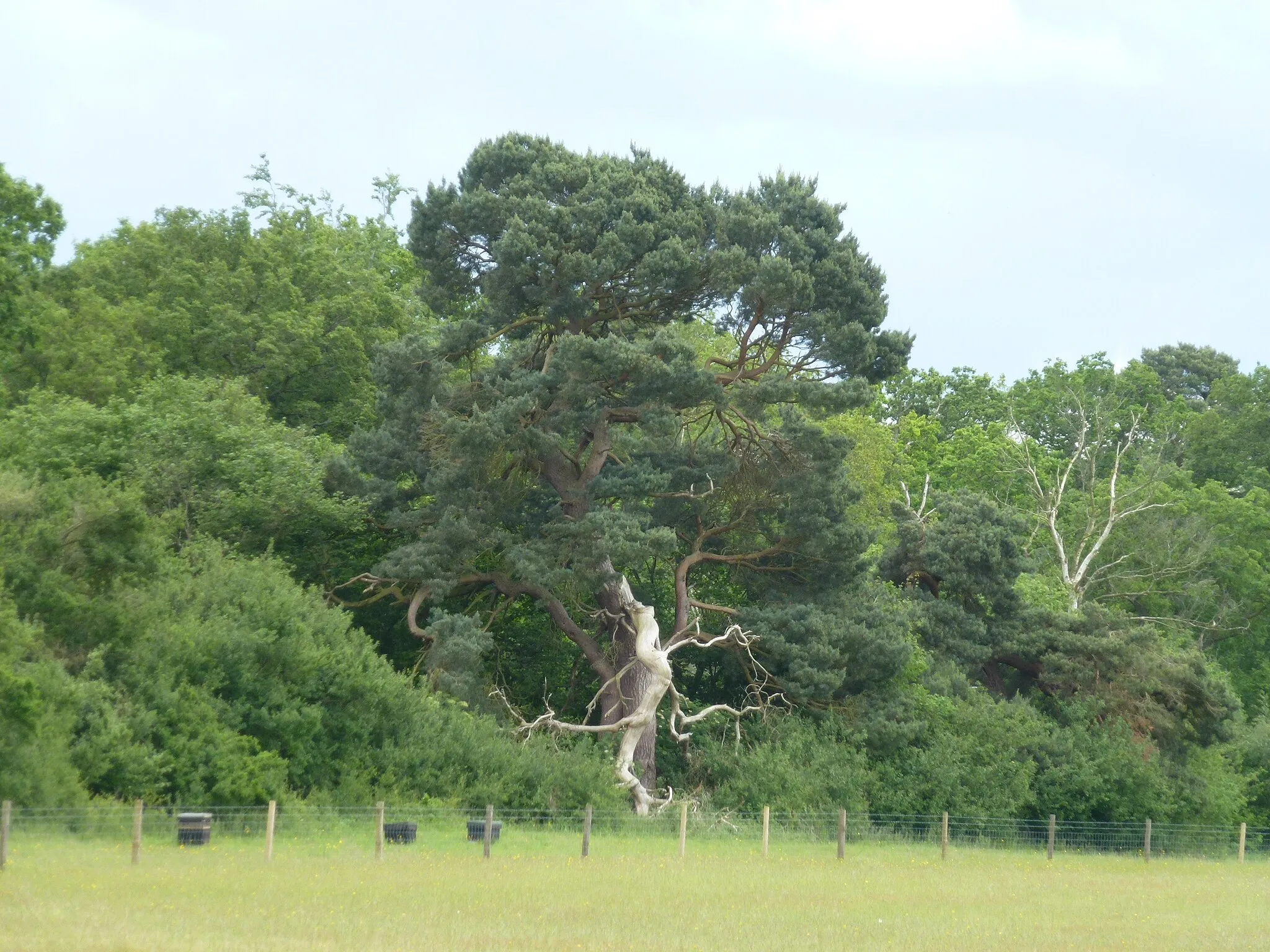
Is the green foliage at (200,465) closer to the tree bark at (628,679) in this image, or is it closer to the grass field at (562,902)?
the tree bark at (628,679)

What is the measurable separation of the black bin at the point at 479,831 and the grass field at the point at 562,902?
6.7 inches

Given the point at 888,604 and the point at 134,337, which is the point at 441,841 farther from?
the point at 134,337

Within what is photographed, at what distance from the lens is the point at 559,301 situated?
34.9m

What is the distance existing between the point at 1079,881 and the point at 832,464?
41.5 feet

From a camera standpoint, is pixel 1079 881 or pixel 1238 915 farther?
pixel 1079 881

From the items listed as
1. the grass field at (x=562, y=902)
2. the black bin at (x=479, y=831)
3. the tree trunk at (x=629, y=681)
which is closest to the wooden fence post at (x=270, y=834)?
the grass field at (x=562, y=902)

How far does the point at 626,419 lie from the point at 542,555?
430cm

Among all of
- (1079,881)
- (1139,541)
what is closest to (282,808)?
(1079,881)

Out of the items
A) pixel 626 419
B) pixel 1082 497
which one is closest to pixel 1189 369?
pixel 1082 497

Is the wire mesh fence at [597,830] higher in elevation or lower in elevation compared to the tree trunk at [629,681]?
lower

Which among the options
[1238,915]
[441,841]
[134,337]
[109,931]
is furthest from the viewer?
[134,337]

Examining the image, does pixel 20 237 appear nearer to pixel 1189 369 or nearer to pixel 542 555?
pixel 542 555

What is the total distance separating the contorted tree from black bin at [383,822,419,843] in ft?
25.6

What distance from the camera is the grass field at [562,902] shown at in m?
15.4
